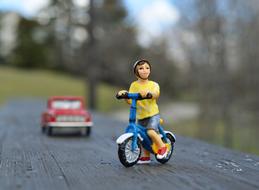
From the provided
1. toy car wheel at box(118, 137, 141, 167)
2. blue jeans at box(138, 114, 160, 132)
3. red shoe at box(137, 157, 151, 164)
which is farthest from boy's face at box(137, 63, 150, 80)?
red shoe at box(137, 157, 151, 164)

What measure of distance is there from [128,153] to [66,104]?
21.8 ft

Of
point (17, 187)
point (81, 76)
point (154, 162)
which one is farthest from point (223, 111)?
point (81, 76)

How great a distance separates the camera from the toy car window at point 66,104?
1435 centimetres

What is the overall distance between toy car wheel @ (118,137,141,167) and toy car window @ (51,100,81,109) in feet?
21.1

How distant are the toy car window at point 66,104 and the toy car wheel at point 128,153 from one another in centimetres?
643

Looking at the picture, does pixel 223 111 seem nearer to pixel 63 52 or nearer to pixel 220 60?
pixel 220 60

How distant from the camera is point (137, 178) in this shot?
7.16 metres

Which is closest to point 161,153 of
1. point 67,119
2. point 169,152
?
point 169,152

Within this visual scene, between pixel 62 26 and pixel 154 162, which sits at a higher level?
pixel 62 26

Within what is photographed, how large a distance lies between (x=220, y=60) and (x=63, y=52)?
172 feet

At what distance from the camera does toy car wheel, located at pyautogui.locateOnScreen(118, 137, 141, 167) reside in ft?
26.0

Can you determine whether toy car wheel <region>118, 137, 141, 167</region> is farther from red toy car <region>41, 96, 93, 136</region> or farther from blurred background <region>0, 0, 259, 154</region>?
blurred background <region>0, 0, 259, 154</region>

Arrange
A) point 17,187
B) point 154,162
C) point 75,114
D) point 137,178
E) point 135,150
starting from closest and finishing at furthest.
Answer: point 17,187 < point 137,178 < point 135,150 < point 154,162 < point 75,114

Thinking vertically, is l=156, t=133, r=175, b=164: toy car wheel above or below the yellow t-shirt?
below
